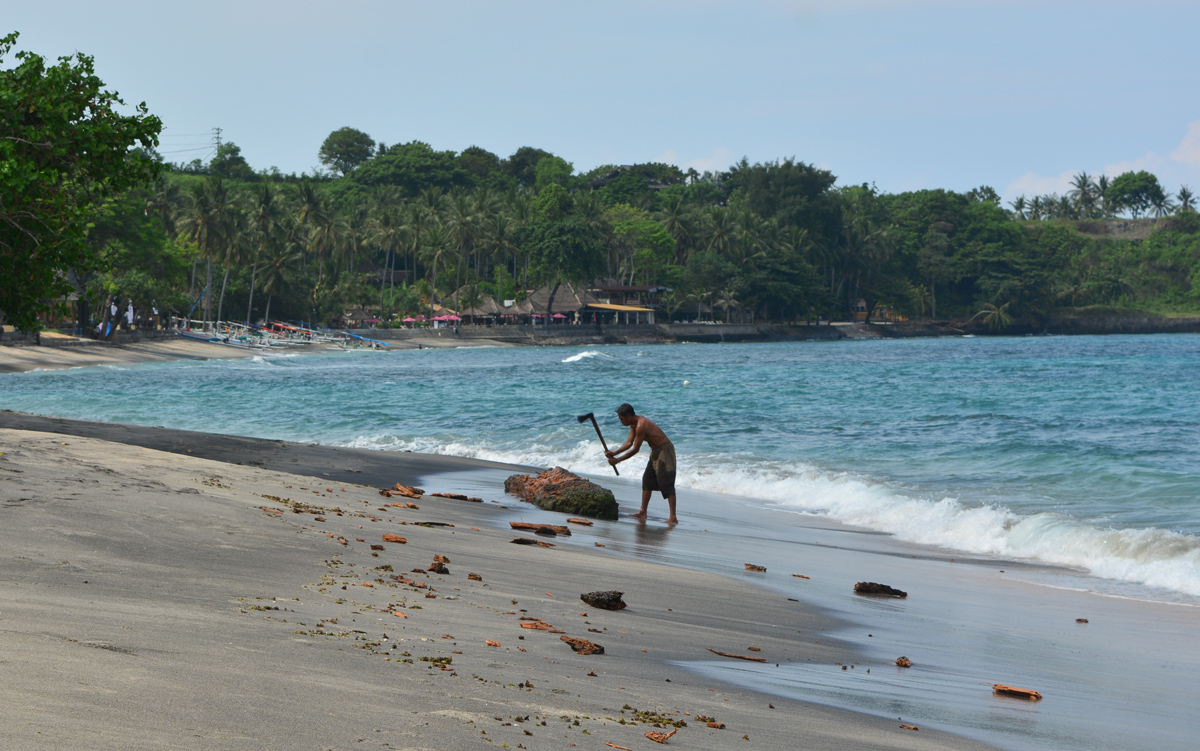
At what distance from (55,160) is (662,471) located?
31.8ft

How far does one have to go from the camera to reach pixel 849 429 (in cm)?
2292

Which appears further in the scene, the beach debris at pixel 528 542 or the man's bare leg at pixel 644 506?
the man's bare leg at pixel 644 506

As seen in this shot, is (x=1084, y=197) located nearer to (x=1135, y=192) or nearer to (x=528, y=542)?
(x=1135, y=192)

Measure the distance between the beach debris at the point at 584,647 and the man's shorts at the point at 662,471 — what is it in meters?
6.56

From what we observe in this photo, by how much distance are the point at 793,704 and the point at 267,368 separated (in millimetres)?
50199

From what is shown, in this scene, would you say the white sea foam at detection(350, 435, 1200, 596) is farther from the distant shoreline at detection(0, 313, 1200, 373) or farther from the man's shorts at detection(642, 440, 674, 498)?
the distant shoreline at detection(0, 313, 1200, 373)

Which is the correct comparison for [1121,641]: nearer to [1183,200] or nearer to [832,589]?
[832,589]

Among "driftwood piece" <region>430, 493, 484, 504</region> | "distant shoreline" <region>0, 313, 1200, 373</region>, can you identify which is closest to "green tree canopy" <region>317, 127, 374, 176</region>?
"distant shoreline" <region>0, 313, 1200, 373</region>

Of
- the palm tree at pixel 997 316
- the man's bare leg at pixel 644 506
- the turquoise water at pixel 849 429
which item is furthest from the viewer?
the palm tree at pixel 997 316

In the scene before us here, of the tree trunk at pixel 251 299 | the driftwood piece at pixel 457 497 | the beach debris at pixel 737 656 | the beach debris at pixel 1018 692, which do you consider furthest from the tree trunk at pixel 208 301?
the beach debris at pixel 1018 692

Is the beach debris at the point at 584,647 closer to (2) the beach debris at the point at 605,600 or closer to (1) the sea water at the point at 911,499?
(1) the sea water at the point at 911,499

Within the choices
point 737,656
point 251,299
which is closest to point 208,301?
point 251,299

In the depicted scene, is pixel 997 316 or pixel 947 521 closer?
pixel 947 521

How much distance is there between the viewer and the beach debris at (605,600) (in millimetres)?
6160
